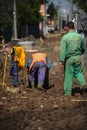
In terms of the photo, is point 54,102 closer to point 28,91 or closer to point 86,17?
point 28,91

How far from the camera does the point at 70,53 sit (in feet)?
39.1

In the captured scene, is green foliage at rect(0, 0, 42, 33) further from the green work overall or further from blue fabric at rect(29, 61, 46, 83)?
the green work overall

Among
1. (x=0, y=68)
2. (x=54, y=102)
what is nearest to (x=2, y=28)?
(x=0, y=68)

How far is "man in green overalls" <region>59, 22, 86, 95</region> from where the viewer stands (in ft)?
38.6

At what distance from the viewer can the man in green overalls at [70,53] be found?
11.8 meters

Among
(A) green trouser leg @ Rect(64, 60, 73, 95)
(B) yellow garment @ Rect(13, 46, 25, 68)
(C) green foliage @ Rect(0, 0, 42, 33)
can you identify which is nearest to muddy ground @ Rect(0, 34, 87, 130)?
(A) green trouser leg @ Rect(64, 60, 73, 95)

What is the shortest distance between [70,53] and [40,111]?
9.16 feet

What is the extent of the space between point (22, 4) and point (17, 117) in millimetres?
51939

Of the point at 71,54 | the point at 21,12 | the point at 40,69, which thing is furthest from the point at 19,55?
the point at 21,12

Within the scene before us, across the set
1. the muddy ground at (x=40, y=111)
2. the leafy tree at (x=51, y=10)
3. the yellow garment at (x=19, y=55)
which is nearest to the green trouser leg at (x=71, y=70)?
the muddy ground at (x=40, y=111)

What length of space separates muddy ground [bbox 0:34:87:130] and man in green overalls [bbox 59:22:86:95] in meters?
0.51

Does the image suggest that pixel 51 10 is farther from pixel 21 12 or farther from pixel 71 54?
pixel 71 54

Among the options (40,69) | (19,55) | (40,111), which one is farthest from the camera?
(19,55)

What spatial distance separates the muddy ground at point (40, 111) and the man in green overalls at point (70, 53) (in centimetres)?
51
